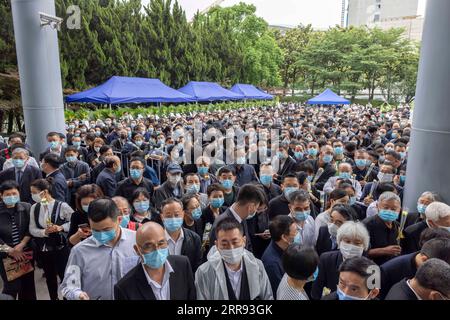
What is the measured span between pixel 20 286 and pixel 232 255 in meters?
2.64

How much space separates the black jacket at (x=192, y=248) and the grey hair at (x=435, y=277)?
6.37 feet

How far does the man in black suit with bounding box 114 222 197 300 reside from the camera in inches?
96.3

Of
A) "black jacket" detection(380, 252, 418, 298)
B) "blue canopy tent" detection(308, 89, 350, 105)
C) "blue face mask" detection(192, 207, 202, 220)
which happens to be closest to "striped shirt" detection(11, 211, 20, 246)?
"blue face mask" detection(192, 207, 202, 220)

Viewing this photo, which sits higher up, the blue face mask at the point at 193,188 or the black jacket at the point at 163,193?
the blue face mask at the point at 193,188

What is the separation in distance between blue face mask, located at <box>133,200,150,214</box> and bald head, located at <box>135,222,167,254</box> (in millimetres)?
1641

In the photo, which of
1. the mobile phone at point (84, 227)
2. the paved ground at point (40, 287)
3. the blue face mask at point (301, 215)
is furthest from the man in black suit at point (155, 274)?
the paved ground at point (40, 287)

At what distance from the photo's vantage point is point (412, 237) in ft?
12.2

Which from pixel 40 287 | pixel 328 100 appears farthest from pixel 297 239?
pixel 328 100

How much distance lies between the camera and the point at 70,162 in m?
6.31

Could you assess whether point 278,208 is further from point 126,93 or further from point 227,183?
point 126,93

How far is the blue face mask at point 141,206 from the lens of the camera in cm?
418

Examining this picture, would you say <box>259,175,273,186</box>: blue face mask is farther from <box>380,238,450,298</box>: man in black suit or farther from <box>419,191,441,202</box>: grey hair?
<box>380,238,450,298</box>: man in black suit

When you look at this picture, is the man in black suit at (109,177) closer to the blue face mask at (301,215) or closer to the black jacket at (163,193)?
Answer: the black jacket at (163,193)

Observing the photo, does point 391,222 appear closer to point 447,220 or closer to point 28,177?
point 447,220
